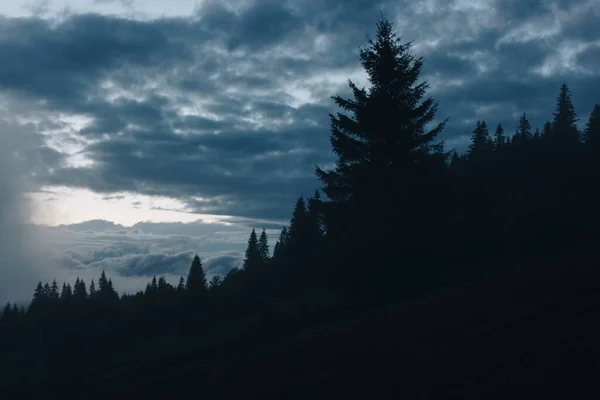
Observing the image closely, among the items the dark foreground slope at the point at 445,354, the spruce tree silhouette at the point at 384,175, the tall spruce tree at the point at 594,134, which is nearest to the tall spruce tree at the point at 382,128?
the spruce tree silhouette at the point at 384,175

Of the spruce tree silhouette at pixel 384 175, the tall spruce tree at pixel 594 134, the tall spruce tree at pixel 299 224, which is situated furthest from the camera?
the tall spruce tree at pixel 299 224

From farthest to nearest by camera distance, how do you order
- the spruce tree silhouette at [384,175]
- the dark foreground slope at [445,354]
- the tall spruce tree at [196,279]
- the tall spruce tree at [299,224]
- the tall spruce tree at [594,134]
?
the tall spruce tree at [196,279] → the tall spruce tree at [299,224] → the tall spruce tree at [594,134] → the spruce tree silhouette at [384,175] → the dark foreground slope at [445,354]

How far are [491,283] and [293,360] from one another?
22.4 ft

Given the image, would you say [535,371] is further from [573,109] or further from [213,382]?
[573,109]

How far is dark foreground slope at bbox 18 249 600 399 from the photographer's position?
9609mm

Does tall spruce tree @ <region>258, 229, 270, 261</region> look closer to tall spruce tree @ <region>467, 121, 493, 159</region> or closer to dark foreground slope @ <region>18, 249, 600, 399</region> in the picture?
tall spruce tree @ <region>467, 121, 493, 159</region>

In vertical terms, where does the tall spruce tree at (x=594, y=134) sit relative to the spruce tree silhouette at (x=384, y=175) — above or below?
above

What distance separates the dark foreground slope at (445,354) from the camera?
31.5 ft

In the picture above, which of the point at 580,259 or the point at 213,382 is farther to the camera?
the point at 580,259

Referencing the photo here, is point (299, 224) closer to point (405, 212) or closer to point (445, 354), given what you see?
point (405, 212)

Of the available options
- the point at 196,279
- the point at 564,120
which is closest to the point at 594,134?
the point at 564,120

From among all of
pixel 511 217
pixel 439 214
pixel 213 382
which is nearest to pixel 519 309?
pixel 213 382

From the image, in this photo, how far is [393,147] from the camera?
25734 millimetres

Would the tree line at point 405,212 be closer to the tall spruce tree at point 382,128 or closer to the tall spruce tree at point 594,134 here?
the tall spruce tree at point 382,128
